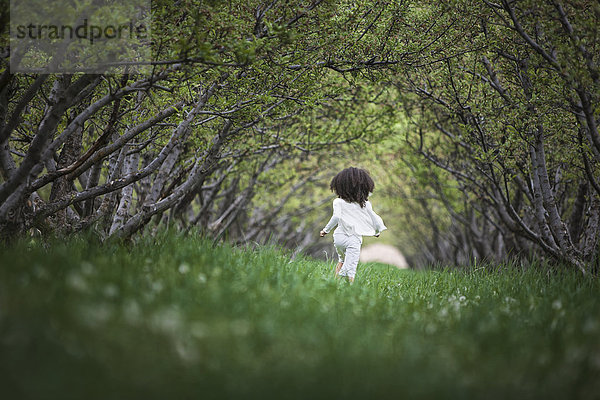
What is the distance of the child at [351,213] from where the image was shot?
7793 mm

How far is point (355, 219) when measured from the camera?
792 centimetres

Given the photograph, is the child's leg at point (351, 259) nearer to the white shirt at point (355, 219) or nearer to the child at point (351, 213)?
the child at point (351, 213)

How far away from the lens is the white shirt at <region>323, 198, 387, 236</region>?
7.83m

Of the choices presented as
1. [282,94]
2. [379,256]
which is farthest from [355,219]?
[379,256]

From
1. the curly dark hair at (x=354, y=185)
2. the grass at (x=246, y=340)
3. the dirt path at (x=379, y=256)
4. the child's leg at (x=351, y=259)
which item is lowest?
the grass at (x=246, y=340)

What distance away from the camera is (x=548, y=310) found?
4.79m

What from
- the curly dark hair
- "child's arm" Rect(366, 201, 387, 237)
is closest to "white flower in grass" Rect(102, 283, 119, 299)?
the curly dark hair

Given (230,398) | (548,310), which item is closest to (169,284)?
(230,398)

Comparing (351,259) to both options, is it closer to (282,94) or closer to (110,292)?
(282,94)

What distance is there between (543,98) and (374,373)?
5.91 metres

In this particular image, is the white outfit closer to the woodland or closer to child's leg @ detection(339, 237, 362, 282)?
child's leg @ detection(339, 237, 362, 282)

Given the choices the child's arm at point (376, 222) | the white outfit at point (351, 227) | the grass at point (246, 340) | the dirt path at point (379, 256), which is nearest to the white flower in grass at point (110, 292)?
the grass at point (246, 340)

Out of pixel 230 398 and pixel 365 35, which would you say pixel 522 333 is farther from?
pixel 365 35

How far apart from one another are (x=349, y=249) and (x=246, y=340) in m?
4.85
